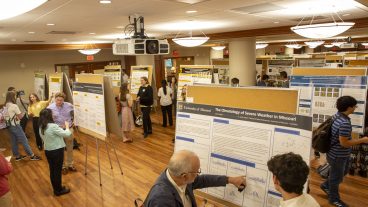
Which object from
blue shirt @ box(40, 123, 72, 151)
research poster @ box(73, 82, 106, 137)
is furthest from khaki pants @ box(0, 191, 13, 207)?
research poster @ box(73, 82, 106, 137)

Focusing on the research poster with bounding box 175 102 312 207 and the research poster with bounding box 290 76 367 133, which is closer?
the research poster with bounding box 175 102 312 207

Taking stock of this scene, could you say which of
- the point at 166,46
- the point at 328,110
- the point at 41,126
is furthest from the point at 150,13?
the point at 328,110

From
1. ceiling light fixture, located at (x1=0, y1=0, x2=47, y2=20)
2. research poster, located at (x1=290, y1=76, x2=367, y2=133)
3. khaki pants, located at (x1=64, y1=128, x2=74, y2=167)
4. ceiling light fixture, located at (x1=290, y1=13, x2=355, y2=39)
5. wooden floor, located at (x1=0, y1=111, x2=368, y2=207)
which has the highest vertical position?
ceiling light fixture, located at (x1=290, y1=13, x2=355, y2=39)

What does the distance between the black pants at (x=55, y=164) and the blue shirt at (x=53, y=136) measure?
0.08 meters

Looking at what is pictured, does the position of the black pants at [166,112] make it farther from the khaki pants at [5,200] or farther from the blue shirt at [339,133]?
the khaki pants at [5,200]

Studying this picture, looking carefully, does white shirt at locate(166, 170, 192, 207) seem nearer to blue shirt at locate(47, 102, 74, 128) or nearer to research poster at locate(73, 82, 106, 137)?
research poster at locate(73, 82, 106, 137)

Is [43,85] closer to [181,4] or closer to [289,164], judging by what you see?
[181,4]

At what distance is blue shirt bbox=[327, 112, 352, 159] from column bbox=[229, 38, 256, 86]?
5.41m

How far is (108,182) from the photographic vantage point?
4684mm

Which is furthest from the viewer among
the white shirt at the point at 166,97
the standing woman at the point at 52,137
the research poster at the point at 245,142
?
the white shirt at the point at 166,97

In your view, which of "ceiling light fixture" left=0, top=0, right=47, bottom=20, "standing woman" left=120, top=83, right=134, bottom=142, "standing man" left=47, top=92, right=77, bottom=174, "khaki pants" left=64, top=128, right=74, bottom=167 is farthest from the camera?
"standing woman" left=120, top=83, right=134, bottom=142

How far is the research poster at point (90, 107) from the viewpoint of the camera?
4.29 metres

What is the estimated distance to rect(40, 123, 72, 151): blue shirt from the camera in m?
3.80

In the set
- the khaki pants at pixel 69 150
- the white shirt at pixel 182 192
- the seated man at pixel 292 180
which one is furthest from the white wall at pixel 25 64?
the seated man at pixel 292 180
